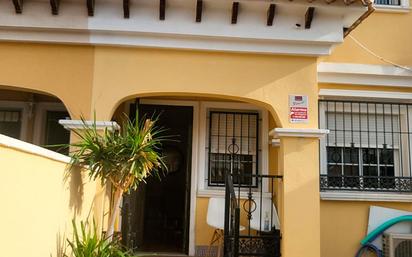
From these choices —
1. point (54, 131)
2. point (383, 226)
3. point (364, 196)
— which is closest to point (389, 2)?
point (364, 196)

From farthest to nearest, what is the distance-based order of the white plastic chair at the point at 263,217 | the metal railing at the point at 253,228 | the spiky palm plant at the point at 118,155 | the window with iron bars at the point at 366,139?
the window with iron bars at the point at 366,139, the white plastic chair at the point at 263,217, the metal railing at the point at 253,228, the spiky palm plant at the point at 118,155

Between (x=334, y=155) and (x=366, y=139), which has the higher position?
(x=366, y=139)

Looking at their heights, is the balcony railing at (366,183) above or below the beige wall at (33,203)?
above

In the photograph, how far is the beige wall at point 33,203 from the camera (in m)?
2.87

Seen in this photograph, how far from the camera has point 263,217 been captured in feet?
21.0

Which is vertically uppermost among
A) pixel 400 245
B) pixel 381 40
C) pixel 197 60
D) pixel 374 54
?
pixel 381 40

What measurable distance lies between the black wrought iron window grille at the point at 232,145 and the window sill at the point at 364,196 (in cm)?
126

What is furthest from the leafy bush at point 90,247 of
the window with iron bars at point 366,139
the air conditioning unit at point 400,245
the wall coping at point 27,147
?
the air conditioning unit at point 400,245

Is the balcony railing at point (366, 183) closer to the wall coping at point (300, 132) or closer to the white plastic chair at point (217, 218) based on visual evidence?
the wall coping at point (300, 132)

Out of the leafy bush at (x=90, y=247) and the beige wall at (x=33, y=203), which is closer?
the beige wall at (x=33, y=203)

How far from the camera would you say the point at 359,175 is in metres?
6.90

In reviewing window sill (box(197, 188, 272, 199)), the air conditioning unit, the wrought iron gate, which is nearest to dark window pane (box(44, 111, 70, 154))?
window sill (box(197, 188, 272, 199))

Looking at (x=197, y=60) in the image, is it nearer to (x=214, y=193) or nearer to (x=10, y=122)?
(x=214, y=193)

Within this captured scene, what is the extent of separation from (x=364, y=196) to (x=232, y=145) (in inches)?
88.1
